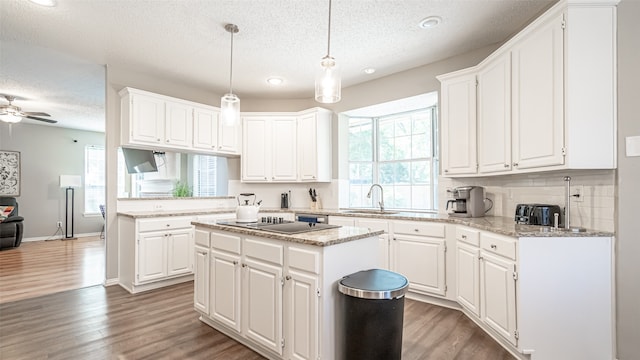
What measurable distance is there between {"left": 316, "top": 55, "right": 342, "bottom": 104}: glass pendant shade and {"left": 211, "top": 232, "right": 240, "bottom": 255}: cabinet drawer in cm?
123

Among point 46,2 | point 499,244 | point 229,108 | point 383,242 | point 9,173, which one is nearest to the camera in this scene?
point 499,244

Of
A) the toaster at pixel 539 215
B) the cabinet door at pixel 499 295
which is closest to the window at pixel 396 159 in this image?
→ the toaster at pixel 539 215

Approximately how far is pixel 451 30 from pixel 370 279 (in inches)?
98.4

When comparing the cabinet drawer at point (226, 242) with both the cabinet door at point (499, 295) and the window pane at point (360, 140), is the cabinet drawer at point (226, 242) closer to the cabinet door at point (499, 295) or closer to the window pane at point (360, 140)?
the cabinet door at point (499, 295)

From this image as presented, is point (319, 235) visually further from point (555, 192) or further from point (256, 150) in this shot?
point (256, 150)

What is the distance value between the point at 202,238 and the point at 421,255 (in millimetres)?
2144

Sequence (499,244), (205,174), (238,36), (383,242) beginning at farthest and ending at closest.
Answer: (205,174) → (383,242) → (238,36) → (499,244)

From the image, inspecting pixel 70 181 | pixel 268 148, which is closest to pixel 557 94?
pixel 268 148

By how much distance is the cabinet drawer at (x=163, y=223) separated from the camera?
3471 millimetres

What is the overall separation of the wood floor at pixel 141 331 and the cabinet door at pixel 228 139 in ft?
6.96

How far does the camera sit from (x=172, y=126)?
4.05 m

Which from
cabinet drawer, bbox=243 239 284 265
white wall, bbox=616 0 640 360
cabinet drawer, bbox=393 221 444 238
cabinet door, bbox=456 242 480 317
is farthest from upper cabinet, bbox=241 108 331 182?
white wall, bbox=616 0 640 360

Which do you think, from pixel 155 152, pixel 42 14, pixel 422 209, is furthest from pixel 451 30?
pixel 155 152

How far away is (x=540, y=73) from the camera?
2.26 meters
